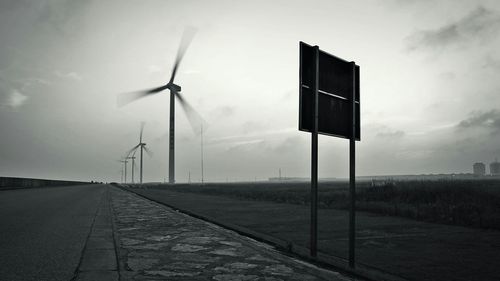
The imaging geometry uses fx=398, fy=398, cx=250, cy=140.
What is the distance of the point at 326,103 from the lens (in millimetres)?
6629

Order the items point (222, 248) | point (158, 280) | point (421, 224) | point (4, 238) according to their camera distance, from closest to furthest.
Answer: point (158, 280)
point (222, 248)
point (4, 238)
point (421, 224)

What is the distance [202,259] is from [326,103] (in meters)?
3.23

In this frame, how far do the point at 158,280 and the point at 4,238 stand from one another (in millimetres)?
5334

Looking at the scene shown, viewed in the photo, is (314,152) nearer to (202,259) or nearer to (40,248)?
(202,259)

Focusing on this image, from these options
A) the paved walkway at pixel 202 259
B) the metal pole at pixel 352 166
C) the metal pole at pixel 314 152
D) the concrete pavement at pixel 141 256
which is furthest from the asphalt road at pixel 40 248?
the metal pole at pixel 352 166

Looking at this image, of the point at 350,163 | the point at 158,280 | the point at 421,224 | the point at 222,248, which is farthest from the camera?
the point at 421,224

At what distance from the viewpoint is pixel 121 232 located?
9.45m

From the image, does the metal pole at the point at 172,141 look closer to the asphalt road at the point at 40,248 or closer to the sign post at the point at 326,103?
the asphalt road at the point at 40,248

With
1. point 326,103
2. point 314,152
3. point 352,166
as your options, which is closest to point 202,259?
point 314,152

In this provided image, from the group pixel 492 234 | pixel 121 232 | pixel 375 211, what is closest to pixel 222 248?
pixel 121 232

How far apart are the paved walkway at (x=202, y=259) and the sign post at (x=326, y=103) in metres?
0.96

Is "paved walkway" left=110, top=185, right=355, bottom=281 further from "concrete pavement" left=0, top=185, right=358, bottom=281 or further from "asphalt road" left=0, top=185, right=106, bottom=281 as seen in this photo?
"asphalt road" left=0, top=185, right=106, bottom=281

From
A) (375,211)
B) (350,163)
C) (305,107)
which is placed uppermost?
(305,107)

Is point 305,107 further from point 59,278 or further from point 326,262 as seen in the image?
point 59,278
